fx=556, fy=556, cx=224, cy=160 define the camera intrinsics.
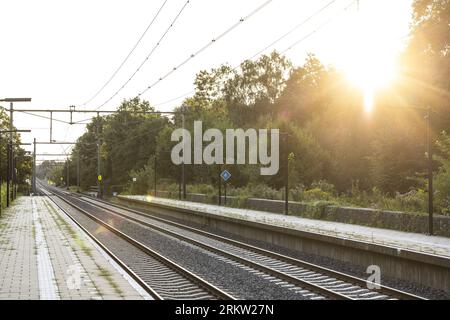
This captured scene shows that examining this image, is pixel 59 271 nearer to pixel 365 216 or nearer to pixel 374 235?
pixel 374 235

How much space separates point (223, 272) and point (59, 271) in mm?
3913

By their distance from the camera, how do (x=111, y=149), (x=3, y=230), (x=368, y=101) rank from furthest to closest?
(x=111, y=149)
(x=368, y=101)
(x=3, y=230)

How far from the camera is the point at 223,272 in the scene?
13.7 meters

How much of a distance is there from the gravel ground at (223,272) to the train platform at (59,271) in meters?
2.03

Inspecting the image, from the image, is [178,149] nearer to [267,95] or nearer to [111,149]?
[267,95]

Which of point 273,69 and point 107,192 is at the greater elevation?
point 273,69

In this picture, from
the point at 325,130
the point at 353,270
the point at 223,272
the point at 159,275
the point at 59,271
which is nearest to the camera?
the point at 59,271

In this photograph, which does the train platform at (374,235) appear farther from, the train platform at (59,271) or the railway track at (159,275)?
the train platform at (59,271)

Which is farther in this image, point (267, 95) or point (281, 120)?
point (267, 95)

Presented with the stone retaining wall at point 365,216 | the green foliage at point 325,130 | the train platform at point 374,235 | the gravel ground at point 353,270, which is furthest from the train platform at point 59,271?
the green foliage at point 325,130

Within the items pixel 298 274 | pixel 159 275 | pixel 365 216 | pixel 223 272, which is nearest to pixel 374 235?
pixel 365 216
